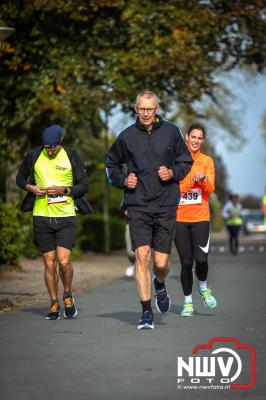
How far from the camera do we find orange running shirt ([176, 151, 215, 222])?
38.0 ft

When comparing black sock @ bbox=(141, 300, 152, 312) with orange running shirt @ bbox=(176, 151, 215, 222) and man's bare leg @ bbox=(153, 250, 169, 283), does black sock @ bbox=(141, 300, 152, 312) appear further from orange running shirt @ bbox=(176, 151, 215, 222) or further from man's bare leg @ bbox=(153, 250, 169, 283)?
orange running shirt @ bbox=(176, 151, 215, 222)

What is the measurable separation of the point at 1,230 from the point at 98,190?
60.2 ft

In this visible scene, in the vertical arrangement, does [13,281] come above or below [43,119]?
below

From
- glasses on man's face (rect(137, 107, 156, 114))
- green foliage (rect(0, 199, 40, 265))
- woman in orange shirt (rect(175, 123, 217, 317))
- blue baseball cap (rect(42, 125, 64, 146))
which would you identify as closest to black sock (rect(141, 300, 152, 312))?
woman in orange shirt (rect(175, 123, 217, 317))

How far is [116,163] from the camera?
1052 cm

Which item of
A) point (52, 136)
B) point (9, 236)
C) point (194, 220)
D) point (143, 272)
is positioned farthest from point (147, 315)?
point (9, 236)

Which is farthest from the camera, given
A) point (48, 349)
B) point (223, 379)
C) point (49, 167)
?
point (49, 167)

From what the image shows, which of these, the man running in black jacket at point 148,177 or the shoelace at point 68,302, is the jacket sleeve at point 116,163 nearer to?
the man running in black jacket at point 148,177

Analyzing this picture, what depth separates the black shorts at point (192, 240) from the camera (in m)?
11.6

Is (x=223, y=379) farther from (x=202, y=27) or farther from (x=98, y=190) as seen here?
(x=98, y=190)

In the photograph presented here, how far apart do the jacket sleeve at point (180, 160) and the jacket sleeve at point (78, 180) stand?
1290mm

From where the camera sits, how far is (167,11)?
88.8 ft

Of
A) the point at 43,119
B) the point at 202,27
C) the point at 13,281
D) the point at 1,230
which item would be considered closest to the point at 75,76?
the point at 43,119

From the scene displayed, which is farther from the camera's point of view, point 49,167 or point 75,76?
point 75,76
